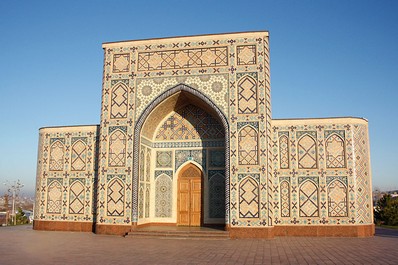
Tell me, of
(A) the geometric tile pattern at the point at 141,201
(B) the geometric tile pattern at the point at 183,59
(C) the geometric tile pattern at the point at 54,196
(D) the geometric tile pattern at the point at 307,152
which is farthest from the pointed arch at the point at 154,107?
(C) the geometric tile pattern at the point at 54,196

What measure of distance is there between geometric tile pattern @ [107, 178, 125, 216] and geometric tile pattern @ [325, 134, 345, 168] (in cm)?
645

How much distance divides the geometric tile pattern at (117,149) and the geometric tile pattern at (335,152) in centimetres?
638

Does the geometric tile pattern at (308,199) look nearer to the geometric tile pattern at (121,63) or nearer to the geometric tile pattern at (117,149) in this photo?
the geometric tile pattern at (117,149)

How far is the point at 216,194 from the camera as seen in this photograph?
13.0 m

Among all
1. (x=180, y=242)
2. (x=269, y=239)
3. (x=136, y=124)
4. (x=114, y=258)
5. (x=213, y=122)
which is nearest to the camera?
(x=114, y=258)

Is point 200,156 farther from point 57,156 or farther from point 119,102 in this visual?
point 57,156

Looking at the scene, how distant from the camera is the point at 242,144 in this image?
11641 millimetres

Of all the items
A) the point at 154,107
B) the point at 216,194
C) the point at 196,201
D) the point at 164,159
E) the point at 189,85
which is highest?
the point at 189,85

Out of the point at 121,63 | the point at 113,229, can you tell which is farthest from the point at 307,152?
the point at 121,63

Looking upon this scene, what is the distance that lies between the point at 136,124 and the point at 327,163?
6083 mm

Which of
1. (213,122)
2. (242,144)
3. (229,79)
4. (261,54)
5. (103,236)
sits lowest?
(103,236)

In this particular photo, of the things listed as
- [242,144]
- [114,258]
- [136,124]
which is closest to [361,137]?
[242,144]

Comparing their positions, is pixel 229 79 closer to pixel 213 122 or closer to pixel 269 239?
pixel 213 122

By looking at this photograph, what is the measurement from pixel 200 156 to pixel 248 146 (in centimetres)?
232
